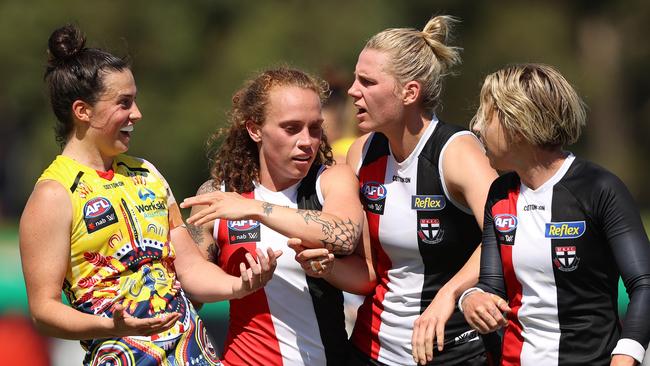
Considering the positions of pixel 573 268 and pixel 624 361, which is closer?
pixel 624 361

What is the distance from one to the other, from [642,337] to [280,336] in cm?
146

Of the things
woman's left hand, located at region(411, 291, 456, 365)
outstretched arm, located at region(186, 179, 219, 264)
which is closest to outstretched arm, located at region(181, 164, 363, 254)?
outstretched arm, located at region(186, 179, 219, 264)

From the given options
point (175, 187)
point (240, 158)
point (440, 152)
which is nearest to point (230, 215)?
point (240, 158)

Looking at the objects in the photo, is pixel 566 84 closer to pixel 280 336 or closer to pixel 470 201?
pixel 470 201

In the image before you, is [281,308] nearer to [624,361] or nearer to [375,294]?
[375,294]

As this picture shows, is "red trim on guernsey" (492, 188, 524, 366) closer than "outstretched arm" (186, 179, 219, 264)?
Yes

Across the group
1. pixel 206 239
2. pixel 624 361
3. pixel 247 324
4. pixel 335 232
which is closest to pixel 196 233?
pixel 206 239

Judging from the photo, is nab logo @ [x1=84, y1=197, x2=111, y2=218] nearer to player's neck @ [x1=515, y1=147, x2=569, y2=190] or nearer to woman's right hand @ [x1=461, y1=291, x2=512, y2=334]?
woman's right hand @ [x1=461, y1=291, x2=512, y2=334]

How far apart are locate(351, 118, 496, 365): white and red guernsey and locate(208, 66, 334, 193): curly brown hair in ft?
1.09

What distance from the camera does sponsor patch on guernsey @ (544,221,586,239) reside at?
3.75m

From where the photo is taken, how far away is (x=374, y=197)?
4500mm

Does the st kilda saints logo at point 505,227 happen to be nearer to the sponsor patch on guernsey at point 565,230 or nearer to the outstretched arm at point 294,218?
the sponsor patch on guernsey at point 565,230

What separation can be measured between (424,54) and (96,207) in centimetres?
154

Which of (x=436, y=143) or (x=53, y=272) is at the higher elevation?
(x=436, y=143)
